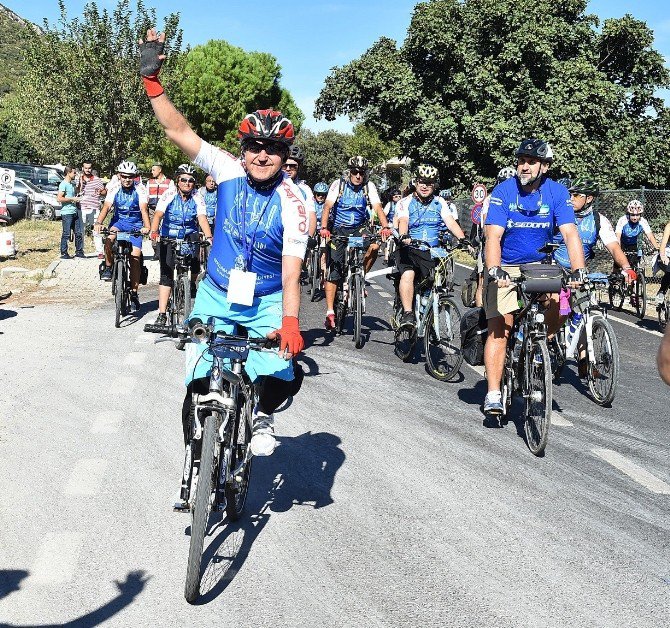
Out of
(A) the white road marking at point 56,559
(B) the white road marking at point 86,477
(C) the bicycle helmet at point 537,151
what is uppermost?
(C) the bicycle helmet at point 537,151

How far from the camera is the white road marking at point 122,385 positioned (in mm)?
8016

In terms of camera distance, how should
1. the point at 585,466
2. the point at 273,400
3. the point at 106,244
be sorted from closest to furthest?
the point at 273,400 < the point at 585,466 < the point at 106,244

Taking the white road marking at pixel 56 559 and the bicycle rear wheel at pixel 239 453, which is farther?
the bicycle rear wheel at pixel 239 453

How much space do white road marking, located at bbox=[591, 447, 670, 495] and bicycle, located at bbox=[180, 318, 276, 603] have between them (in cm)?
290

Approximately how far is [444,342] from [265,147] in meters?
4.93

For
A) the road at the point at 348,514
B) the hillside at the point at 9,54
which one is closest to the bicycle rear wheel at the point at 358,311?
the road at the point at 348,514

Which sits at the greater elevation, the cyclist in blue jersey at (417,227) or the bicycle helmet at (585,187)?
the bicycle helmet at (585,187)

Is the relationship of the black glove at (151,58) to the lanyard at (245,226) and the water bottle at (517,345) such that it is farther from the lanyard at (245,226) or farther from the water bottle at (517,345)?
the water bottle at (517,345)

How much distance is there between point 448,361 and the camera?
9070 mm

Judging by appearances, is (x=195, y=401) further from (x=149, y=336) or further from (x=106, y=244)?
(x=106, y=244)

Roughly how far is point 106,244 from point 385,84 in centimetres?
2823

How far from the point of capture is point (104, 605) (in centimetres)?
389

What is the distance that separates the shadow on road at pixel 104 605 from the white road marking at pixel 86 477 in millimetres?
1151

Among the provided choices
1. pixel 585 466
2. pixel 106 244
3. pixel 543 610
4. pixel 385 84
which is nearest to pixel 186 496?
pixel 543 610
